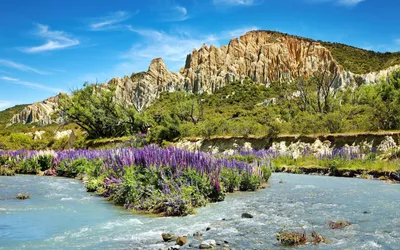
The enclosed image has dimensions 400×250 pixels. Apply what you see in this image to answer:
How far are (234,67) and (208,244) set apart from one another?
6727 inches

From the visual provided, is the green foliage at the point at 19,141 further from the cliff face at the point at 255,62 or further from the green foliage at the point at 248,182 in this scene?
the cliff face at the point at 255,62

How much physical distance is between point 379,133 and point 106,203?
59.3 feet

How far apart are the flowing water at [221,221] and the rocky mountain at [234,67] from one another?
472 feet

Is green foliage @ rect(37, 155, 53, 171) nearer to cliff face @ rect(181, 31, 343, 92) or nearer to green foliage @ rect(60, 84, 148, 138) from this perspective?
green foliage @ rect(60, 84, 148, 138)

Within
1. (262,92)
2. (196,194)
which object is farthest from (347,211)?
(262,92)

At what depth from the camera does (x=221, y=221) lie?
7926mm

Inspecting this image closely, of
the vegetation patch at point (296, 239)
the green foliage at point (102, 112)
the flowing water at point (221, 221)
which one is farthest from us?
the green foliage at point (102, 112)

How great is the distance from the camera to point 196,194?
9.64m

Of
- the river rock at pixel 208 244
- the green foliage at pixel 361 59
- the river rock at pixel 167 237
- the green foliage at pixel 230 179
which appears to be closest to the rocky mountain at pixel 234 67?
the green foliage at pixel 361 59

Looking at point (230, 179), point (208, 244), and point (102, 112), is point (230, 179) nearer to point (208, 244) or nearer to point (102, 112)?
point (208, 244)

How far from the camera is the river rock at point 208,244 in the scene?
5828 millimetres

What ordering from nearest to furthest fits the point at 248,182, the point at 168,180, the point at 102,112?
the point at 168,180 → the point at 248,182 → the point at 102,112

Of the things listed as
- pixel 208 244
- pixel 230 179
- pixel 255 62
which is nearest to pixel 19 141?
pixel 230 179

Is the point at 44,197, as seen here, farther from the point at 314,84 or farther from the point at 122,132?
the point at 314,84
